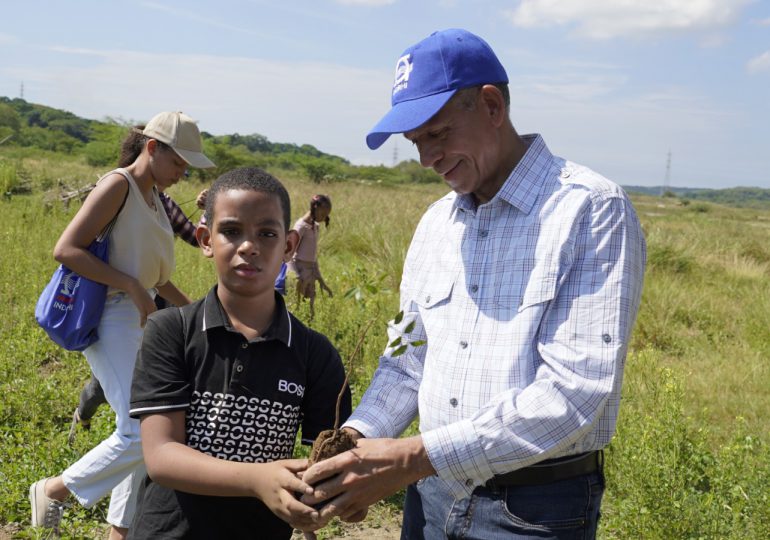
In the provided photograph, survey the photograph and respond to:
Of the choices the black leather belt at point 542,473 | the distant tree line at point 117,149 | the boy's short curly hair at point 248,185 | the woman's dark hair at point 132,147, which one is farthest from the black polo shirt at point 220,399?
the distant tree line at point 117,149

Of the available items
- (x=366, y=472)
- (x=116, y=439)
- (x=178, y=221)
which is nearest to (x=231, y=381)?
(x=366, y=472)

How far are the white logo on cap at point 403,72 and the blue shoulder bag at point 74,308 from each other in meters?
1.87

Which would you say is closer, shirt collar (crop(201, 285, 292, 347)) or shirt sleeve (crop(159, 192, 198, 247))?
shirt collar (crop(201, 285, 292, 347))

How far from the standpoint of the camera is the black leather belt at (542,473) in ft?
5.59

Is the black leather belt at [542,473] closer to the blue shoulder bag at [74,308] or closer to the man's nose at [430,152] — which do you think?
Result: the man's nose at [430,152]

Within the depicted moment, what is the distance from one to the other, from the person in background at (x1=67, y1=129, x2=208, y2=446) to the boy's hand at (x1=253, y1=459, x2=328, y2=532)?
2032 mm

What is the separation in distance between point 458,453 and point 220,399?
691 mm

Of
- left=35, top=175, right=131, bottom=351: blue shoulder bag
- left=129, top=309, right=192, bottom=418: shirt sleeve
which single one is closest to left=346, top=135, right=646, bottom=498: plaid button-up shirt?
left=129, top=309, right=192, bottom=418: shirt sleeve

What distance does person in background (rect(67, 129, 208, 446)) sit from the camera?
11.6 feet

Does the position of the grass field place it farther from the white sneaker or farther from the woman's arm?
the woman's arm

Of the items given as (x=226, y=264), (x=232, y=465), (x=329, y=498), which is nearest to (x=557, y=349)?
(x=329, y=498)

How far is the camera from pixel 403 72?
1.84 metres

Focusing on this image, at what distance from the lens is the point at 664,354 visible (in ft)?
24.9

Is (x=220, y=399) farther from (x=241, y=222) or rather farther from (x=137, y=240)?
(x=137, y=240)
